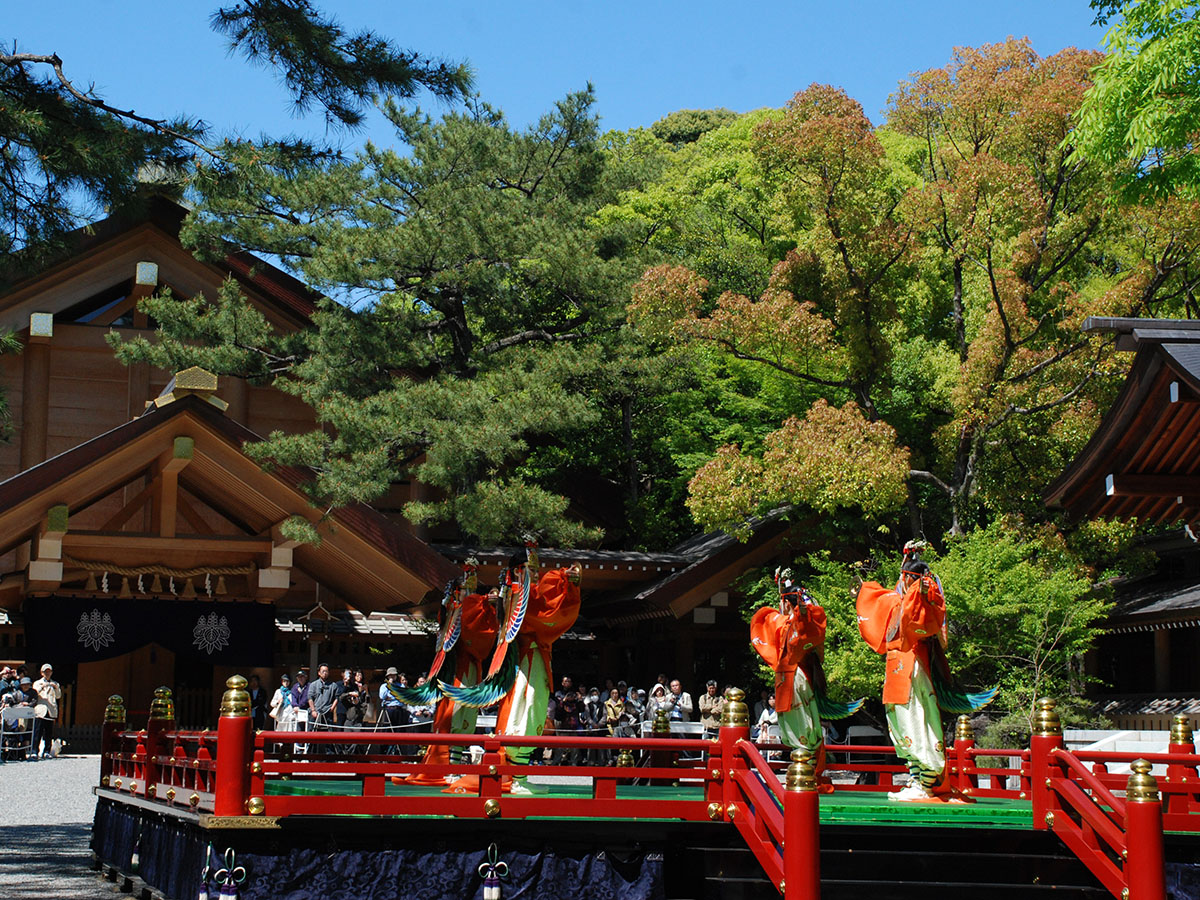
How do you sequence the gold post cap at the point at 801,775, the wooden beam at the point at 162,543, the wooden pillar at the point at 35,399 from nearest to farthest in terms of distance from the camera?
1. the gold post cap at the point at 801,775
2. the wooden beam at the point at 162,543
3. the wooden pillar at the point at 35,399

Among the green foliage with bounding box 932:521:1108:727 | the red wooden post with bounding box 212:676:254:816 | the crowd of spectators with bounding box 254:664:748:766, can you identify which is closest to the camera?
the red wooden post with bounding box 212:676:254:816

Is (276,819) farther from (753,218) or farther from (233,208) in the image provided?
(753,218)

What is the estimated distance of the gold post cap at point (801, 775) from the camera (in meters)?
7.38

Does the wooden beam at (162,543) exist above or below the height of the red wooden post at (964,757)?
above

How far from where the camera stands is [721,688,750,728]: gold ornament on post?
880 centimetres

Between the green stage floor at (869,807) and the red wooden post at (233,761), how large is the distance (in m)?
0.48

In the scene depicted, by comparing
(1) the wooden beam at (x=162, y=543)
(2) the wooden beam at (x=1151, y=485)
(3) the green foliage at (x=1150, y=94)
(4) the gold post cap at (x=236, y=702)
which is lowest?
(4) the gold post cap at (x=236, y=702)

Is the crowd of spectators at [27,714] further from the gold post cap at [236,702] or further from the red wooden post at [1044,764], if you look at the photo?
the red wooden post at [1044,764]

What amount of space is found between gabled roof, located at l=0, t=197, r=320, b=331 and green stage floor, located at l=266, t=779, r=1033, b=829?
13.9m

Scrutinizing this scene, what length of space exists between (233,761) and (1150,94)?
38.6 feet

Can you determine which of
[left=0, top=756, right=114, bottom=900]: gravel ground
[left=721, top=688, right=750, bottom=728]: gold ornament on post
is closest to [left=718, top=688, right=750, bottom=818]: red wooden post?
[left=721, top=688, right=750, bottom=728]: gold ornament on post

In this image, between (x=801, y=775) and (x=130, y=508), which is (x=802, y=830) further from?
(x=130, y=508)

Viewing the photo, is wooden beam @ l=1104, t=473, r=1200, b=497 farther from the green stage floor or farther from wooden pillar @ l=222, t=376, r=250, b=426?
wooden pillar @ l=222, t=376, r=250, b=426

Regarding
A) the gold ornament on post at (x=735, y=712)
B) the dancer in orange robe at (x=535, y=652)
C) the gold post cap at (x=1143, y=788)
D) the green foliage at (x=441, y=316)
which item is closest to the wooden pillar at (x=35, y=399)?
the green foliage at (x=441, y=316)
